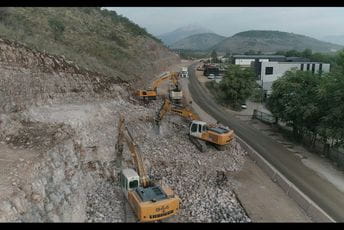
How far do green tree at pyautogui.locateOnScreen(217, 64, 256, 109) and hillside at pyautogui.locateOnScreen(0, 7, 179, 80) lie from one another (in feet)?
34.2

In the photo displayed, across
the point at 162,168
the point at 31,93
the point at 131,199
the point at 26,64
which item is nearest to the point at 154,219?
the point at 131,199

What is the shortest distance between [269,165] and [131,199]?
10.2 meters

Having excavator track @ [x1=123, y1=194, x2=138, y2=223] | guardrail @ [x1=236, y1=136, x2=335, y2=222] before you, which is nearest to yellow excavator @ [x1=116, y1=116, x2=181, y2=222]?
excavator track @ [x1=123, y1=194, x2=138, y2=223]

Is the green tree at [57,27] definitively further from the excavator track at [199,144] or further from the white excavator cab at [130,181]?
the white excavator cab at [130,181]

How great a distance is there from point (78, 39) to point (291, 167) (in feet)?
99.6

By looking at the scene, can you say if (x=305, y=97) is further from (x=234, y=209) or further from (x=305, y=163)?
(x=234, y=209)

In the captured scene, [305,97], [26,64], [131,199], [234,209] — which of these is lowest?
[234,209]

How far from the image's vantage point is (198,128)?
23.3 m

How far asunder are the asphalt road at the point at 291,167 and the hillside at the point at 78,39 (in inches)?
474

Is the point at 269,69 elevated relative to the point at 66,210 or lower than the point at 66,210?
elevated

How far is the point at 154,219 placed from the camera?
44.6 feet

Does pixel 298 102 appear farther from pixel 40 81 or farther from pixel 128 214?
pixel 40 81

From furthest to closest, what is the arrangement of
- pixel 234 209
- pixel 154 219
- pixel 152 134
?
pixel 152 134, pixel 234 209, pixel 154 219

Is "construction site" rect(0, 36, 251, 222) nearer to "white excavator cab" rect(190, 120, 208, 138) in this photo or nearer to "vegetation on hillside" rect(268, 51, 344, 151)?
"white excavator cab" rect(190, 120, 208, 138)
